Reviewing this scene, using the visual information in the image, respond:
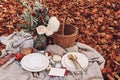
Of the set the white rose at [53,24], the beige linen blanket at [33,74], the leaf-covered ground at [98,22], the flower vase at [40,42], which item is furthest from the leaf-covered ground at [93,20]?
the white rose at [53,24]

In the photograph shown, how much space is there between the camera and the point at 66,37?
1.68 metres

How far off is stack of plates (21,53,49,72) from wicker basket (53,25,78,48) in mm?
172

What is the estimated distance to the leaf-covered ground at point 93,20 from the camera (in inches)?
76.4

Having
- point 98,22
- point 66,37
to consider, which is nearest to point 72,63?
point 66,37

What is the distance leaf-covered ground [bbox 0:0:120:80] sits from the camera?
1940 millimetres

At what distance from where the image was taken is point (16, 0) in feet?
9.27

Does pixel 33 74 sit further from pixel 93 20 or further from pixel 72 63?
pixel 93 20

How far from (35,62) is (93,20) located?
1.07 metres

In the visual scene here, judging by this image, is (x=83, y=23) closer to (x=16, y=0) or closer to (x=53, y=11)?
(x=53, y=11)

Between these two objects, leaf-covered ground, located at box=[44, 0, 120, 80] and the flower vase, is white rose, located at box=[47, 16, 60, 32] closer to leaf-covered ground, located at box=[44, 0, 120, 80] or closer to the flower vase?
the flower vase

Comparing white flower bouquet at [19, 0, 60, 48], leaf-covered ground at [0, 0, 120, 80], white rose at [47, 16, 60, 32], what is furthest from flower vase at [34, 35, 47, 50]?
leaf-covered ground at [0, 0, 120, 80]

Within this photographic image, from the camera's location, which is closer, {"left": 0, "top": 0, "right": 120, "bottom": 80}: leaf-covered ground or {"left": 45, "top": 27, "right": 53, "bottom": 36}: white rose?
{"left": 45, "top": 27, "right": 53, "bottom": 36}: white rose

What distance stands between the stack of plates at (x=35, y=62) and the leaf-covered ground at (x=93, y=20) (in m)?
0.41

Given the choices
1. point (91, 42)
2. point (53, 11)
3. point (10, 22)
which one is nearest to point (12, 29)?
point (10, 22)
